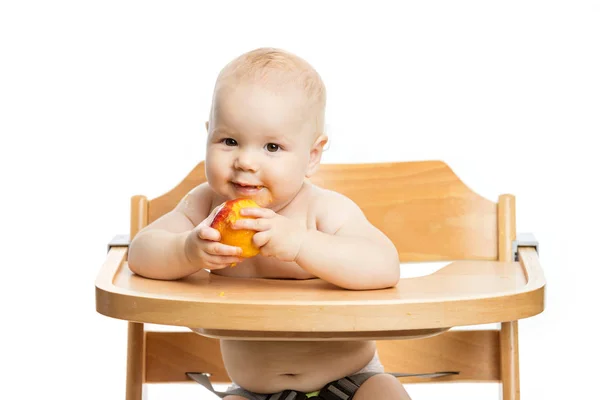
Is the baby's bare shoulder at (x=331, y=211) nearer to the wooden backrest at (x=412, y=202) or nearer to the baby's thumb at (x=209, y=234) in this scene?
the baby's thumb at (x=209, y=234)

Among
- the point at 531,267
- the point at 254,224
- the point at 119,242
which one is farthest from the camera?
the point at 119,242

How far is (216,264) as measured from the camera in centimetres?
148

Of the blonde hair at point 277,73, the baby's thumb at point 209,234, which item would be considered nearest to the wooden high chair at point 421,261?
the baby's thumb at point 209,234

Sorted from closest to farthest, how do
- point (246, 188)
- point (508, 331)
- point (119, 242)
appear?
1. point (246, 188)
2. point (119, 242)
3. point (508, 331)

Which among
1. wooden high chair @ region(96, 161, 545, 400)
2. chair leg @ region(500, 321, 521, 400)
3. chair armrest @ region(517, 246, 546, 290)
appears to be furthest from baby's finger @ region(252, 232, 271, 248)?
chair leg @ region(500, 321, 521, 400)

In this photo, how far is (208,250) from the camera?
4.81 feet

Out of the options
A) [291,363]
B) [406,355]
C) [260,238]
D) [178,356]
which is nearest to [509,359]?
[406,355]

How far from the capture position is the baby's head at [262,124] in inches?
60.4

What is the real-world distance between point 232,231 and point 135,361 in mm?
635

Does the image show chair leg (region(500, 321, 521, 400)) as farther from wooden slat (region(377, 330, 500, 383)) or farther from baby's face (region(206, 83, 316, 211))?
baby's face (region(206, 83, 316, 211))

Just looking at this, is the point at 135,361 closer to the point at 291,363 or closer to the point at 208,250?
the point at 291,363

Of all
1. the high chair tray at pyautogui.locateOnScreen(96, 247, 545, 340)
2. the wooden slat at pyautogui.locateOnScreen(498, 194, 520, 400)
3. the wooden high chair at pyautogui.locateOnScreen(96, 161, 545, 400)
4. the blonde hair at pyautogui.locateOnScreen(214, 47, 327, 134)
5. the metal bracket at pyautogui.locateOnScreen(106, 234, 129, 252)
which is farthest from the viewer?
the wooden slat at pyautogui.locateOnScreen(498, 194, 520, 400)

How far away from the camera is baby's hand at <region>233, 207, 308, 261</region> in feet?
4.76

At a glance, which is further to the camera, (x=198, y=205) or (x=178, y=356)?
(x=178, y=356)
